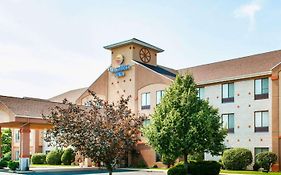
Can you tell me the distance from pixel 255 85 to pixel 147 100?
13175 mm

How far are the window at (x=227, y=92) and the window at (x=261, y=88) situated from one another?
2855 millimetres

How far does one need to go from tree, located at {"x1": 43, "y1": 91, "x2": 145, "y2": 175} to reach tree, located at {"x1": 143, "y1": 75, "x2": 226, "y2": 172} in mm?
10606

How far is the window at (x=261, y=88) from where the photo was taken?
37188 millimetres

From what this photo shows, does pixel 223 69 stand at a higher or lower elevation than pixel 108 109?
higher

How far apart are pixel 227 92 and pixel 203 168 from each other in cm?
1400

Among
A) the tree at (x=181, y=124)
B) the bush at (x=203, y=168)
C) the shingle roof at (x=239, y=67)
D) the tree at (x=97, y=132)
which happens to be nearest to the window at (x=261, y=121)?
the shingle roof at (x=239, y=67)

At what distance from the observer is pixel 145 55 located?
49719mm

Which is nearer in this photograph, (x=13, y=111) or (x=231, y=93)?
(x=13, y=111)

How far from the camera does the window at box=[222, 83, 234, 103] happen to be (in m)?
40.2

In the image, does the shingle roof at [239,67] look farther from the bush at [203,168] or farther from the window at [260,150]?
the bush at [203,168]

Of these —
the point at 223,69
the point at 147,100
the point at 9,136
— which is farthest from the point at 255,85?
the point at 9,136

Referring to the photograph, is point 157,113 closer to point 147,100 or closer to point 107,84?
point 147,100

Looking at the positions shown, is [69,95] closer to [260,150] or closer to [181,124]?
[260,150]

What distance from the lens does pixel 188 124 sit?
89.6 ft
